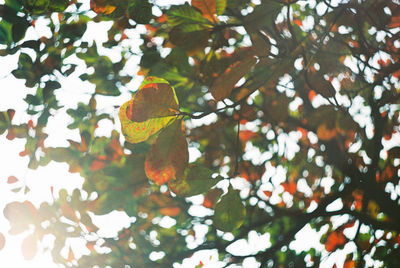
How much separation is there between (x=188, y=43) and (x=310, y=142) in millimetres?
1396

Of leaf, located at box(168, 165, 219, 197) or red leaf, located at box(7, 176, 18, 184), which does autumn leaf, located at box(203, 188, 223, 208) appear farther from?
red leaf, located at box(7, 176, 18, 184)

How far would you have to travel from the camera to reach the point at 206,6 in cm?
53

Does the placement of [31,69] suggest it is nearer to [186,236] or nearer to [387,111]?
[186,236]

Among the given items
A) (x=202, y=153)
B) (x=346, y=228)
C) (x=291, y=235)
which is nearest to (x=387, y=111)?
(x=346, y=228)

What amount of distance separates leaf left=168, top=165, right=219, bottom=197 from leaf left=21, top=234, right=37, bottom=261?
107 centimetres

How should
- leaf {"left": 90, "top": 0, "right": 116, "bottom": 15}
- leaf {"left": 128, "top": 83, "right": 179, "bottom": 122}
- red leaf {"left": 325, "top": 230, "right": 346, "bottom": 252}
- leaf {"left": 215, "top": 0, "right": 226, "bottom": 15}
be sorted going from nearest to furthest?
leaf {"left": 128, "top": 83, "right": 179, "bottom": 122} → leaf {"left": 215, "top": 0, "right": 226, "bottom": 15} → leaf {"left": 90, "top": 0, "right": 116, "bottom": 15} → red leaf {"left": 325, "top": 230, "right": 346, "bottom": 252}

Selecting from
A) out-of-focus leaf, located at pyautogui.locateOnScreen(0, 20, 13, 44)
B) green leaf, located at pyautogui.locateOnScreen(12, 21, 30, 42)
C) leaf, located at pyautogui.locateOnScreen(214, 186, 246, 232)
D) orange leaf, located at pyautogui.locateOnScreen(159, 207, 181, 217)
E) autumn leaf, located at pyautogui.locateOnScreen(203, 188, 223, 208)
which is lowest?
orange leaf, located at pyautogui.locateOnScreen(159, 207, 181, 217)

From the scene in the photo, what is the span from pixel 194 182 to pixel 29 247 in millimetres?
1117

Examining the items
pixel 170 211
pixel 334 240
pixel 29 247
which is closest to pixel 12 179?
pixel 29 247

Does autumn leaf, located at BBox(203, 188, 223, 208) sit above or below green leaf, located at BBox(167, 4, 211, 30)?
below

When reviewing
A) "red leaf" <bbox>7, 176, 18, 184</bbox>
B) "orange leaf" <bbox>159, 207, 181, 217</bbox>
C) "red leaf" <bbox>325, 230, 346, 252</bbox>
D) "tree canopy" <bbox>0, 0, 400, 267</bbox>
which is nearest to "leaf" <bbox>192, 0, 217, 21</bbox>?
"tree canopy" <bbox>0, 0, 400, 267</bbox>

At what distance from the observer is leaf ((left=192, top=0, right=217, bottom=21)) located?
0.53 metres

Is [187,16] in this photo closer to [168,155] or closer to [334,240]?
[168,155]

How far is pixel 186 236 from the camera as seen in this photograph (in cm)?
178
